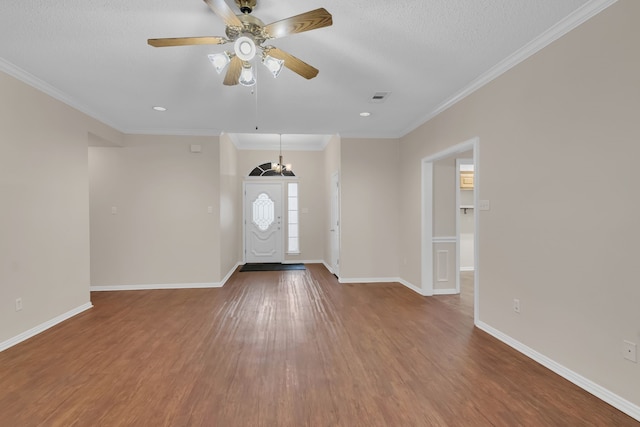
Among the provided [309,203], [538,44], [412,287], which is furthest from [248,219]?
[538,44]

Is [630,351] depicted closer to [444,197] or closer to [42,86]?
[444,197]

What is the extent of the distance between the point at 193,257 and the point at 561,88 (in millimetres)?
5182

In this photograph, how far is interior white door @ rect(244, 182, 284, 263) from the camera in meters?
7.46

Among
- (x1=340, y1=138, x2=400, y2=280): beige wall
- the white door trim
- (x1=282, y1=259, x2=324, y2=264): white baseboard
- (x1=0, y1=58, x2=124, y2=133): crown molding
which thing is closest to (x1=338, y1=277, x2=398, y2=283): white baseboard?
(x1=340, y1=138, x2=400, y2=280): beige wall

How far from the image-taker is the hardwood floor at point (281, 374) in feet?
6.06

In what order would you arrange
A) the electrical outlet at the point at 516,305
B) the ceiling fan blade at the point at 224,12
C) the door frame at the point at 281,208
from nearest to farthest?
the ceiling fan blade at the point at 224,12, the electrical outlet at the point at 516,305, the door frame at the point at 281,208

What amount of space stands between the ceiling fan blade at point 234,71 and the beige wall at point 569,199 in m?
2.45

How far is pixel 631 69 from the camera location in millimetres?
1855

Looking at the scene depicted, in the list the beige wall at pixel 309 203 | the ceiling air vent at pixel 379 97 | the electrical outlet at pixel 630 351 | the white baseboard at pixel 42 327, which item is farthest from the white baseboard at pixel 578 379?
the beige wall at pixel 309 203

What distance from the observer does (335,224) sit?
6000 mm

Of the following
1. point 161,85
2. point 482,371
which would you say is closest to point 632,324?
point 482,371

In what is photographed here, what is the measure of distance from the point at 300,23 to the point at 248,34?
37 centimetres

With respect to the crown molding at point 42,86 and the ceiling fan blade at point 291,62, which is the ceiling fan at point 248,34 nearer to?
the ceiling fan blade at point 291,62

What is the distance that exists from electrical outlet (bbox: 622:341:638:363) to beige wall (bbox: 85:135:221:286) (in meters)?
4.92
